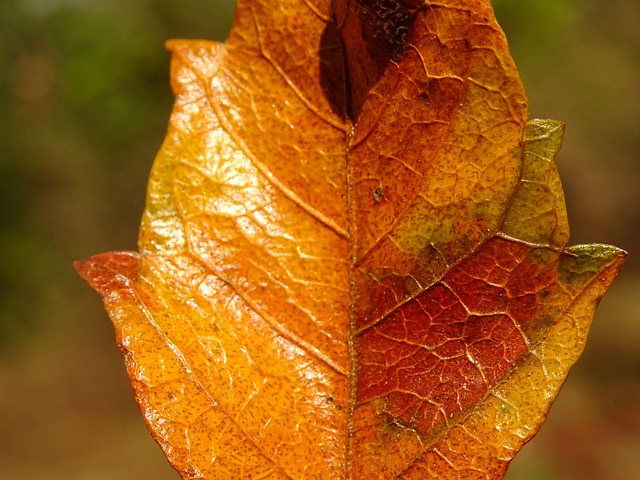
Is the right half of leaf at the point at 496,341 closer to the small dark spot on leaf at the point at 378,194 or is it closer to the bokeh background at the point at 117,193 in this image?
the small dark spot on leaf at the point at 378,194

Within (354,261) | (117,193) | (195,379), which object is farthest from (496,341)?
(117,193)

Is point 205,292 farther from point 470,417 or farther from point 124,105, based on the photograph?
point 124,105

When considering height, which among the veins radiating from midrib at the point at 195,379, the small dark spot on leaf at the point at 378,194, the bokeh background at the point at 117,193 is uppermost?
the small dark spot on leaf at the point at 378,194

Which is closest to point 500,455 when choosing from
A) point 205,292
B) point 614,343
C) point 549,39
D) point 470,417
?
point 470,417

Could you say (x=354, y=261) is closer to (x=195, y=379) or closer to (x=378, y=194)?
(x=378, y=194)

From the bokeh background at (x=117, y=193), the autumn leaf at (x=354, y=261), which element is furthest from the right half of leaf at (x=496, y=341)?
the bokeh background at (x=117, y=193)
